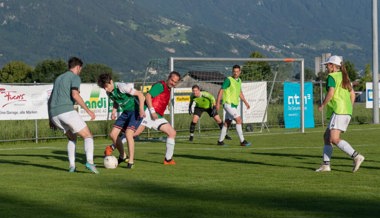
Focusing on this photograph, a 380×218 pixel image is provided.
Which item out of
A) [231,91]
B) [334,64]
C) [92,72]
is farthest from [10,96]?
[92,72]

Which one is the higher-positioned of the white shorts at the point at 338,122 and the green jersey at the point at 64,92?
the green jersey at the point at 64,92

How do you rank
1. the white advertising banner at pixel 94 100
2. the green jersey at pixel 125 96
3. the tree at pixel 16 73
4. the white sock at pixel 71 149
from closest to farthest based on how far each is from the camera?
the white sock at pixel 71 149 → the green jersey at pixel 125 96 → the white advertising banner at pixel 94 100 → the tree at pixel 16 73

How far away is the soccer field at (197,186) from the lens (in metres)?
12.4

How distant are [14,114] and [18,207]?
17.2 m

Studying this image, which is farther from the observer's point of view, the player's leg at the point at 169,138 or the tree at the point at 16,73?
the tree at the point at 16,73

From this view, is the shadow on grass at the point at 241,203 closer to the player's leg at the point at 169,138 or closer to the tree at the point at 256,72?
the player's leg at the point at 169,138

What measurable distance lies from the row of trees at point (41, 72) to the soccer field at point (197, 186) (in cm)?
12560

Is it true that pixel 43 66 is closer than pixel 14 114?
No

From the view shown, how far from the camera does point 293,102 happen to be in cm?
3856

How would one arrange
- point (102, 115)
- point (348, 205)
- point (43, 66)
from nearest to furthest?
point (348, 205) < point (102, 115) < point (43, 66)

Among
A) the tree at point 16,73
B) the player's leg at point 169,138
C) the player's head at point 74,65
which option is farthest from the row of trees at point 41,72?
the player's head at point 74,65

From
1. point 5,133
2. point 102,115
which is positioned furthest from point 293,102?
point 5,133

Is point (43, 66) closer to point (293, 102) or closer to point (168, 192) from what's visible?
point (293, 102)

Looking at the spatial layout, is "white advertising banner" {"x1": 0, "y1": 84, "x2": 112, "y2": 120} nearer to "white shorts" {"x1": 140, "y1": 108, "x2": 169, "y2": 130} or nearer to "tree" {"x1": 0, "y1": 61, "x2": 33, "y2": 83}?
"white shorts" {"x1": 140, "y1": 108, "x2": 169, "y2": 130}
